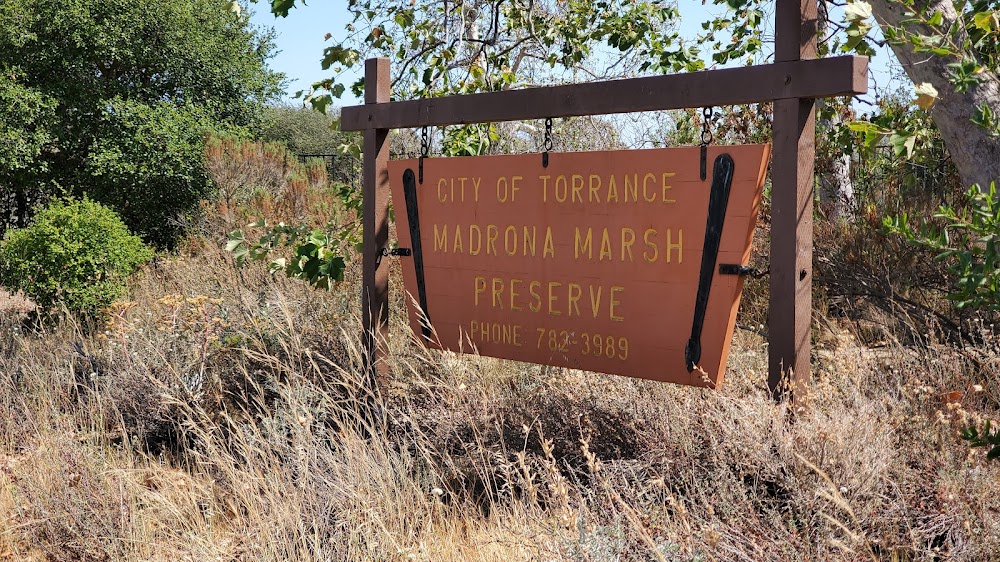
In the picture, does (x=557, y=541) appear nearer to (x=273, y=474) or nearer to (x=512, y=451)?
(x=512, y=451)

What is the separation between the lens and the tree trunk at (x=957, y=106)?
177 inches

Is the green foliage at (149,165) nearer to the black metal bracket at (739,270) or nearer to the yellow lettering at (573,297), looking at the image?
the yellow lettering at (573,297)

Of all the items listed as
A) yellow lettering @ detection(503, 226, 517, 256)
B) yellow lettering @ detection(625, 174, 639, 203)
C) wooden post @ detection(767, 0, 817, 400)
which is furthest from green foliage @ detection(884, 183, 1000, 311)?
yellow lettering @ detection(503, 226, 517, 256)

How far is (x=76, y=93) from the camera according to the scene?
12016 mm

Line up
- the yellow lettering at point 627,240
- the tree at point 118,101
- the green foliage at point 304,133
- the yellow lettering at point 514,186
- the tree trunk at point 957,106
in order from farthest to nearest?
the green foliage at point 304,133 → the tree at point 118,101 → the tree trunk at point 957,106 → the yellow lettering at point 514,186 → the yellow lettering at point 627,240

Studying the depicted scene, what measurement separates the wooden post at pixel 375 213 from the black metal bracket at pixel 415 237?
268 millimetres

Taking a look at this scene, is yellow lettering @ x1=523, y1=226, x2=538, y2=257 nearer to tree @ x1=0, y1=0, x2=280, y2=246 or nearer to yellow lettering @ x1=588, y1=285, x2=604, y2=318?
yellow lettering @ x1=588, y1=285, x2=604, y2=318

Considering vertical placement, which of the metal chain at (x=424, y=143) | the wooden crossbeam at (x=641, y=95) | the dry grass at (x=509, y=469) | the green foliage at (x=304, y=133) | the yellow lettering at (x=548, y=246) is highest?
the green foliage at (x=304, y=133)

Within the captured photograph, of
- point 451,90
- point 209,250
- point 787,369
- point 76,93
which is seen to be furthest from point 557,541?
point 76,93

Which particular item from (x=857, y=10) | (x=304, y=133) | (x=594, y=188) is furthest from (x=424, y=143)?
(x=304, y=133)

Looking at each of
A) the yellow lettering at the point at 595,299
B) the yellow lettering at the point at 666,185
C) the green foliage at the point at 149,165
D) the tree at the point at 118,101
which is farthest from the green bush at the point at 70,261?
the yellow lettering at the point at 666,185

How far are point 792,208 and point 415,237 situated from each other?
1.90 meters

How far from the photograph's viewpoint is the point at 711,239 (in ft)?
10.7

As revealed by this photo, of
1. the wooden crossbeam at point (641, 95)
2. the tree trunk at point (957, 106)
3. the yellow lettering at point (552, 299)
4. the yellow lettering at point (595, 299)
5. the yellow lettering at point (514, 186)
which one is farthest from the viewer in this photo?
the tree trunk at point (957, 106)
